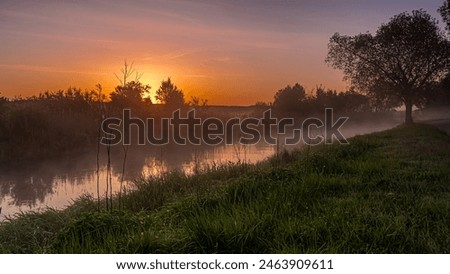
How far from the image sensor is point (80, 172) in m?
13.4

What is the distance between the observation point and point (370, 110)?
12.2 m

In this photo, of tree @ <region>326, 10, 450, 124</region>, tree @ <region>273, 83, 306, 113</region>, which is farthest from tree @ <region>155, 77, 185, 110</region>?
tree @ <region>326, 10, 450, 124</region>

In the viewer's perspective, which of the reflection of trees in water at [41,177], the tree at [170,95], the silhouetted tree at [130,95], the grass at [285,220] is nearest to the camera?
the grass at [285,220]

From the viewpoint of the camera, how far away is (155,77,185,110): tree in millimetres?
6644

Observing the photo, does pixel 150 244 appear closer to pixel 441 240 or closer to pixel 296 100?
pixel 441 240

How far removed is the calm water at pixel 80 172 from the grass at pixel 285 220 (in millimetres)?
3725

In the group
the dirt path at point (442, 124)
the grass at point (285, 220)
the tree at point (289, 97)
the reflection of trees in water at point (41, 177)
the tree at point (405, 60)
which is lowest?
the reflection of trees in water at point (41, 177)

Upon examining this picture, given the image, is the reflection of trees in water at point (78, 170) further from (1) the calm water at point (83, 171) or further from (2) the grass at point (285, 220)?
(2) the grass at point (285, 220)

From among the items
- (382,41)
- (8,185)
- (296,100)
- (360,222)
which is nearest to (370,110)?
(382,41)

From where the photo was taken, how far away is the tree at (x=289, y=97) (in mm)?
6984

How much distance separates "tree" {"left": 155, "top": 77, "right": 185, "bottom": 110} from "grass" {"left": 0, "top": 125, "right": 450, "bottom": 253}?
1.67m

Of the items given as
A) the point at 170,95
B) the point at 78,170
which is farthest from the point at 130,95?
the point at 78,170

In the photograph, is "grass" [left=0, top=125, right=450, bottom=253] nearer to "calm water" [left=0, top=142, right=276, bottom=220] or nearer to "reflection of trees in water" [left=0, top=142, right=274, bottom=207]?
"calm water" [left=0, top=142, right=276, bottom=220]

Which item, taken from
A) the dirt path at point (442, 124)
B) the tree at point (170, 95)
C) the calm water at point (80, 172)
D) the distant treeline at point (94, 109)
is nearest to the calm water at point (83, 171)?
the calm water at point (80, 172)
